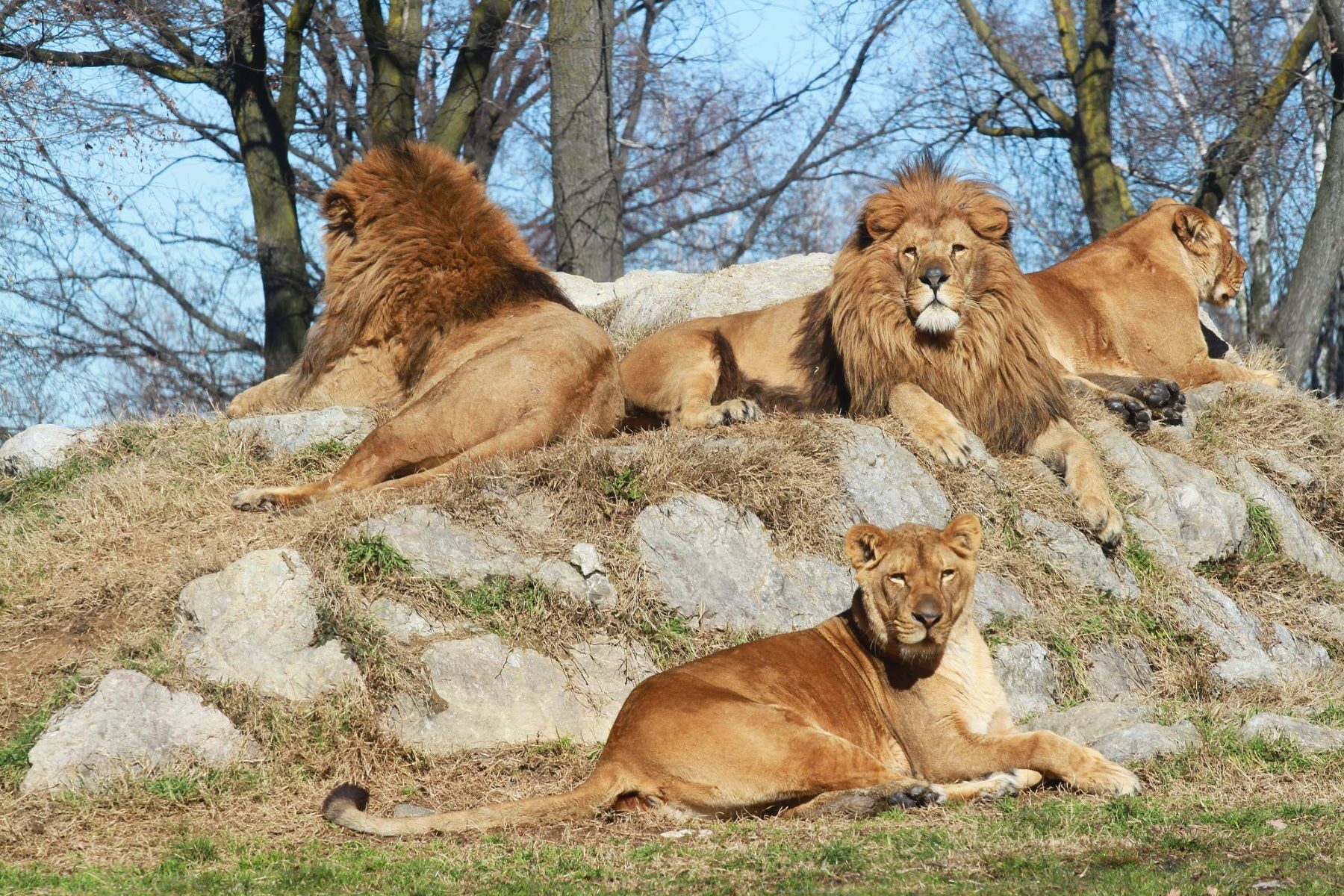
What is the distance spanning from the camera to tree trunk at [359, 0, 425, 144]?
15.0 meters

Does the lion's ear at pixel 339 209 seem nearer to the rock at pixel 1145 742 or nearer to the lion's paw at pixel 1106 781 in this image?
the rock at pixel 1145 742

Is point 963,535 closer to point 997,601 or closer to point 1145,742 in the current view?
point 1145,742

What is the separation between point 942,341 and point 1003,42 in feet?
50.5

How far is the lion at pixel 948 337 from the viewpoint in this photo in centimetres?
823

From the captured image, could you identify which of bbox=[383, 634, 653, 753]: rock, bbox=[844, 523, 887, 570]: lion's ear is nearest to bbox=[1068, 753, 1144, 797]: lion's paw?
bbox=[844, 523, 887, 570]: lion's ear

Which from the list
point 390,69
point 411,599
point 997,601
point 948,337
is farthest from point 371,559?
point 390,69

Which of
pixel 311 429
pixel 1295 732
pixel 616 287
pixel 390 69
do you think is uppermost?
pixel 390 69

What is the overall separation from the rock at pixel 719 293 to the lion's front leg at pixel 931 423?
11.8 ft

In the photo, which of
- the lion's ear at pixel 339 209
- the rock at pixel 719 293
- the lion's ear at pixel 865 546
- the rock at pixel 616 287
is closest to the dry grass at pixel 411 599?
the lion's ear at pixel 865 546

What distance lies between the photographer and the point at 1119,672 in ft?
24.9

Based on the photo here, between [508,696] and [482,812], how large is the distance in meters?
1.54

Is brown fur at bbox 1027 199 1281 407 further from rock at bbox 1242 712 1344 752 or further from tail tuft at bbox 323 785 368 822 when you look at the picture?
tail tuft at bbox 323 785 368 822

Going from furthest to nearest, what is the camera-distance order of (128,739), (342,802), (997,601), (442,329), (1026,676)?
(442,329), (997,601), (1026,676), (128,739), (342,802)

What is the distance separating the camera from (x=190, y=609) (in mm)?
6547
